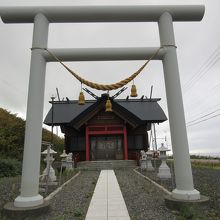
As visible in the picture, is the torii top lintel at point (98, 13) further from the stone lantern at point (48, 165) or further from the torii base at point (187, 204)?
the torii base at point (187, 204)

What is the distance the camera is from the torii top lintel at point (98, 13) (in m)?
5.75

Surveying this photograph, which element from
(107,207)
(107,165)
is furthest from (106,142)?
(107,207)

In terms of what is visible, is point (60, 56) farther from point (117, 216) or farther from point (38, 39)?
point (117, 216)

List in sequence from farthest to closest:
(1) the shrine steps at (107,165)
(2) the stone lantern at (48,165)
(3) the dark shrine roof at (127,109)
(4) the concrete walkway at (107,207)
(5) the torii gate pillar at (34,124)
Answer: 1. (3) the dark shrine roof at (127,109)
2. (1) the shrine steps at (107,165)
3. (2) the stone lantern at (48,165)
4. (5) the torii gate pillar at (34,124)
5. (4) the concrete walkway at (107,207)

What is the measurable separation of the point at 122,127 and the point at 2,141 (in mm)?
9831

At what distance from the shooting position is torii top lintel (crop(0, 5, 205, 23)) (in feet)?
18.9

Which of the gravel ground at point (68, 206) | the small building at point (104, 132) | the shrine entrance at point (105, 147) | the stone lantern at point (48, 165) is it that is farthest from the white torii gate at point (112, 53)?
the shrine entrance at point (105, 147)

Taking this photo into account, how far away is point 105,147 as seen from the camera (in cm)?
2152

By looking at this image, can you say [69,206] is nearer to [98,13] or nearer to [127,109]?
[98,13]

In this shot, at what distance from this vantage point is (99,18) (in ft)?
19.3

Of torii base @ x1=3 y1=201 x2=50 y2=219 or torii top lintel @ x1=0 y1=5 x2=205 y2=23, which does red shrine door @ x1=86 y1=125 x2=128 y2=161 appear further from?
torii base @ x1=3 y1=201 x2=50 y2=219

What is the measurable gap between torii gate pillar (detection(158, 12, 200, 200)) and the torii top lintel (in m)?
0.28

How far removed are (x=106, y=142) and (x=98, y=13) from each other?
54.7ft

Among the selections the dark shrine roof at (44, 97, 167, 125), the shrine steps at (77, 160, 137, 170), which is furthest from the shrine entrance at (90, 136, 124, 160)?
the dark shrine roof at (44, 97, 167, 125)
